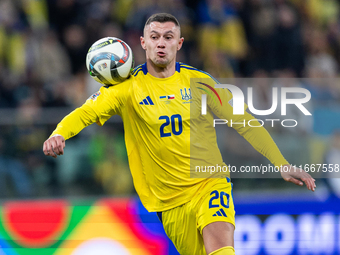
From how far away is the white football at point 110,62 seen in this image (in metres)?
4.49

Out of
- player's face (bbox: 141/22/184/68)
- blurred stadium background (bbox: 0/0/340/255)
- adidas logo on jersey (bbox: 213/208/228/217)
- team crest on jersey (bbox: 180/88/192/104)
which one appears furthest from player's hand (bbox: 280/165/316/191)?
blurred stadium background (bbox: 0/0/340/255)

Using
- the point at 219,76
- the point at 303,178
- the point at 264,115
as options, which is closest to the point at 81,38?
the point at 219,76

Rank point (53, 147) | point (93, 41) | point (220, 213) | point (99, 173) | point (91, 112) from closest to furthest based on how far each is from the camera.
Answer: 1. point (53, 147)
2. point (220, 213)
3. point (91, 112)
4. point (99, 173)
5. point (93, 41)

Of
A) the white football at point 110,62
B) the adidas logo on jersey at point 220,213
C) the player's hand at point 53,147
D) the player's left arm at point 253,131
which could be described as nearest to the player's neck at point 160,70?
the white football at point 110,62

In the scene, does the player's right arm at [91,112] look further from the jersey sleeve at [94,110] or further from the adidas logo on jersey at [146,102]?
the adidas logo on jersey at [146,102]

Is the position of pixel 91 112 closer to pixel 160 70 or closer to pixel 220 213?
pixel 160 70

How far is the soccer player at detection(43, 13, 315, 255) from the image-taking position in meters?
4.50

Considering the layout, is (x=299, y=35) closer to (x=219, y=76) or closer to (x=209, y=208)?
(x=219, y=76)

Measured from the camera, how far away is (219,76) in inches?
352

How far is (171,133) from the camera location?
15.0ft

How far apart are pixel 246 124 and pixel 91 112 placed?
151cm

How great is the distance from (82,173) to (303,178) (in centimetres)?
393

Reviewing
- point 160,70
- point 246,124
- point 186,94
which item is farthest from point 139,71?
point 246,124

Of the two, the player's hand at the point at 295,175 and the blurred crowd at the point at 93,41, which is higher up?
the blurred crowd at the point at 93,41
